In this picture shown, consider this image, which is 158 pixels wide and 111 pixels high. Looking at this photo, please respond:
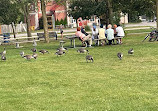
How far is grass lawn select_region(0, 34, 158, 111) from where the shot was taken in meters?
9.09

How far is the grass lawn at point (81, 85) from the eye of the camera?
9.09 m

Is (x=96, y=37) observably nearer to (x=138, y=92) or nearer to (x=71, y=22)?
(x=138, y=92)

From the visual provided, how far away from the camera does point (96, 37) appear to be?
88.6 ft

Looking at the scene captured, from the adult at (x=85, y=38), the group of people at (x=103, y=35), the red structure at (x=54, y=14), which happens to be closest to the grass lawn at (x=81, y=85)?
the adult at (x=85, y=38)

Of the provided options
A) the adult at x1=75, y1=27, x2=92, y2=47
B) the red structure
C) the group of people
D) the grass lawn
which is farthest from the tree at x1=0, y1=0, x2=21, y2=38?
the red structure

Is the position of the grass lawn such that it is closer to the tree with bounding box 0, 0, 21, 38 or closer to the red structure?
the tree with bounding box 0, 0, 21, 38

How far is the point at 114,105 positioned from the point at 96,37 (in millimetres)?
18298

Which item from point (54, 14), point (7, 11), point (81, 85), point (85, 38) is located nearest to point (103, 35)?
point (85, 38)

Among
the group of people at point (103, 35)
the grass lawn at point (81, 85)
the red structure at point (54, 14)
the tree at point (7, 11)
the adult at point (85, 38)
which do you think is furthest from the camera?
the red structure at point (54, 14)

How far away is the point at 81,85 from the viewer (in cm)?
1151

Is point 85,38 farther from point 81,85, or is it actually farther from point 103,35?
point 81,85

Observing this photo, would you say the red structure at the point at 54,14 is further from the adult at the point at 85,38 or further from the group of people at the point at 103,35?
the adult at the point at 85,38

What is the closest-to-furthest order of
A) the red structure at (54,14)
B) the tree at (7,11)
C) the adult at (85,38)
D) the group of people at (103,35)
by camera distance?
the adult at (85,38) → the group of people at (103,35) → the tree at (7,11) → the red structure at (54,14)

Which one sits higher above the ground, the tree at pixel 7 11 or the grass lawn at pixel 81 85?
the tree at pixel 7 11
